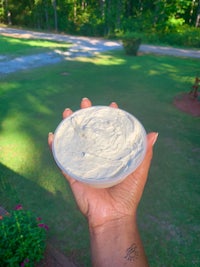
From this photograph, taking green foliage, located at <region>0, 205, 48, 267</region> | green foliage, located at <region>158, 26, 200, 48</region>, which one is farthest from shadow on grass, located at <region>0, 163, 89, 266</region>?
green foliage, located at <region>158, 26, 200, 48</region>

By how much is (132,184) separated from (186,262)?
1406mm

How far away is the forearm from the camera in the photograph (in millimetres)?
1731

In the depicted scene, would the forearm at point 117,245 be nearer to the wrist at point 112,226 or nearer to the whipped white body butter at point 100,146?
the wrist at point 112,226

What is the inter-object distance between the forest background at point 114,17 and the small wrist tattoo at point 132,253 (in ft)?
62.7

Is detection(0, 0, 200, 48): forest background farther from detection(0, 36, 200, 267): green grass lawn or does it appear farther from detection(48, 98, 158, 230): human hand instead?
detection(48, 98, 158, 230): human hand

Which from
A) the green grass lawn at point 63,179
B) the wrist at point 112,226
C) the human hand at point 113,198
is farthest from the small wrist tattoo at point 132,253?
the green grass lawn at point 63,179

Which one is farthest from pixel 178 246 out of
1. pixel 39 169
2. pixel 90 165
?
pixel 39 169

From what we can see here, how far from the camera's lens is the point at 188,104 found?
22.9ft

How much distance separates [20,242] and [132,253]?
1.08 meters

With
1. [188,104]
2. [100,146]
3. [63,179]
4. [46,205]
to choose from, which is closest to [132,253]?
[100,146]

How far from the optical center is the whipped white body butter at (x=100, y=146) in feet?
5.59

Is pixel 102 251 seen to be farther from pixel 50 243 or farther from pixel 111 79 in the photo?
pixel 111 79

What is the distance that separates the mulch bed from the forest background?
12624mm

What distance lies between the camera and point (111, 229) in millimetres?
1905
